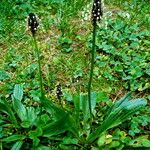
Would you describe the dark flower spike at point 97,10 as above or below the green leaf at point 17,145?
above

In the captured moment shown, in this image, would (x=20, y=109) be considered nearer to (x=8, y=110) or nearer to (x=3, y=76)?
(x=8, y=110)

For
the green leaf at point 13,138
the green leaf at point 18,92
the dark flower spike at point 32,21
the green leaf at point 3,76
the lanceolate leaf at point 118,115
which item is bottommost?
the green leaf at point 13,138

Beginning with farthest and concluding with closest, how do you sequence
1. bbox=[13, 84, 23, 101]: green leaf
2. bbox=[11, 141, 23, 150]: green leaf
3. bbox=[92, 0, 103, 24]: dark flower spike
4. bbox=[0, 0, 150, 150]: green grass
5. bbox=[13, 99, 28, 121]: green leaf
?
1. bbox=[13, 84, 23, 101]: green leaf
2. bbox=[13, 99, 28, 121]: green leaf
3. bbox=[0, 0, 150, 150]: green grass
4. bbox=[11, 141, 23, 150]: green leaf
5. bbox=[92, 0, 103, 24]: dark flower spike

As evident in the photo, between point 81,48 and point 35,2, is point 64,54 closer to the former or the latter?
point 81,48

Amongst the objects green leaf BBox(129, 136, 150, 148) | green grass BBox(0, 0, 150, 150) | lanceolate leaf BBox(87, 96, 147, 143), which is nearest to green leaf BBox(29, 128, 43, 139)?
green grass BBox(0, 0, 150, 150)

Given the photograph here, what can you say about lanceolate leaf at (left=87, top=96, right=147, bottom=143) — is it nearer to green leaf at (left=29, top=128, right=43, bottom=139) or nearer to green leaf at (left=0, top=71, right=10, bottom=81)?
green leaf at (left=29, top=128, right=43, bottom=139)

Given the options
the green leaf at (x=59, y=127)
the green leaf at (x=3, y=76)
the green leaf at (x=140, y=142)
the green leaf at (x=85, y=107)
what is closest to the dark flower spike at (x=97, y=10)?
the green leaf at (x=59, y=127)

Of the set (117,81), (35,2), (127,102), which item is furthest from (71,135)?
(35,2)

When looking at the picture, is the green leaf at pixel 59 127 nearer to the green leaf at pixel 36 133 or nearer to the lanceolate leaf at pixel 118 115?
the green leaf at pixel 36 133
